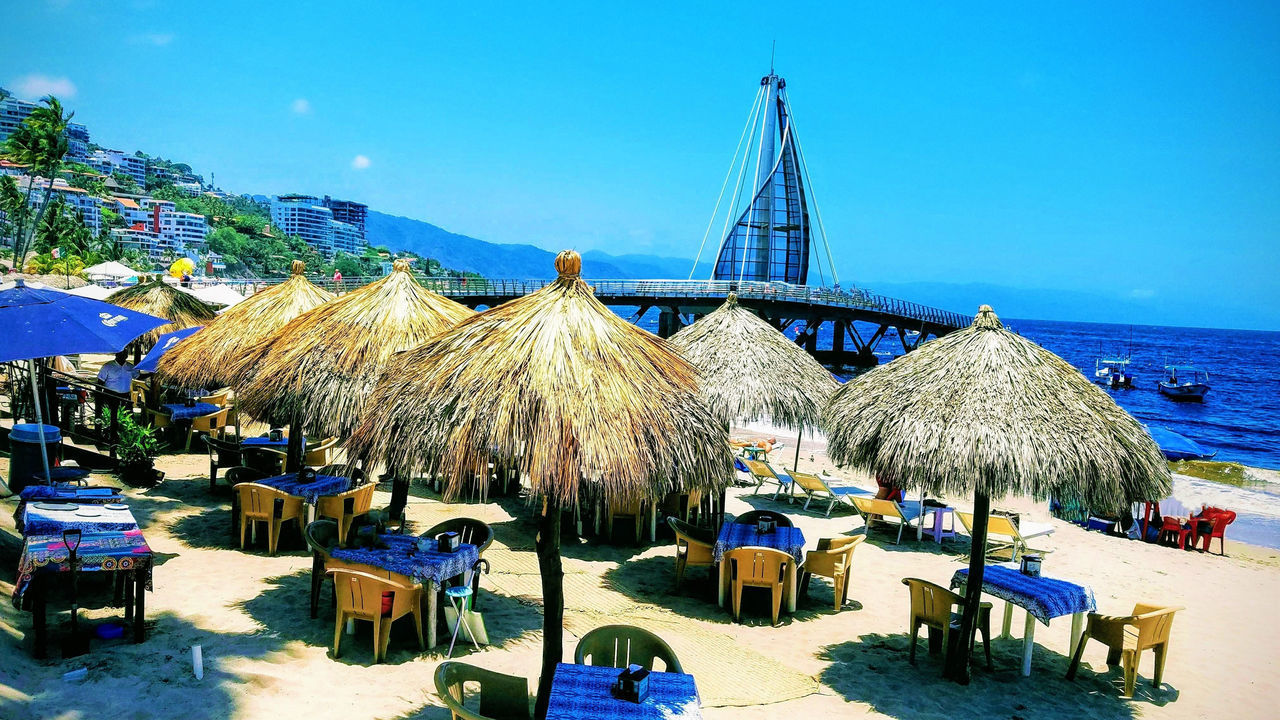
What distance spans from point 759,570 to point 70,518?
570 cm

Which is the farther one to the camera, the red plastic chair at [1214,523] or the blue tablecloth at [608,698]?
the red plastic chair at [1214,523]

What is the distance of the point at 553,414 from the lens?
16.4 feet

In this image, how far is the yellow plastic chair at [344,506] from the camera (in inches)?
322

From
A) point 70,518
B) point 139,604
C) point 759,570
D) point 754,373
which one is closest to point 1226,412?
point 754,373

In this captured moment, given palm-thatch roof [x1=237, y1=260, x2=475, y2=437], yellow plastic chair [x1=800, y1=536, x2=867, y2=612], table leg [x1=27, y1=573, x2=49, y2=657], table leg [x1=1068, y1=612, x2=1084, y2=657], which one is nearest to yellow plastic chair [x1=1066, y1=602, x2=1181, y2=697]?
table leg [x1=1068, y1=612, x2=1084, y2=657]

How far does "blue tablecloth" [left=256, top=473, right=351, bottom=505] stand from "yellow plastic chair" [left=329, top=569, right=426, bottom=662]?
2.43 metres

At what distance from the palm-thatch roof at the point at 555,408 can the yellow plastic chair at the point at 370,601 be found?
0.96 metres

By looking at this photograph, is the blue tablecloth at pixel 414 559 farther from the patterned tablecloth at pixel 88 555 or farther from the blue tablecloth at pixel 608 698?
the blue tablecloth at pixel 608 698

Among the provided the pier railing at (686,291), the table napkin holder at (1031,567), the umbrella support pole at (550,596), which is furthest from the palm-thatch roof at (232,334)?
the pier railing at (686,291)

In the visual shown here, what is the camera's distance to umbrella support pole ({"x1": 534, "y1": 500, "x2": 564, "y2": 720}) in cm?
490

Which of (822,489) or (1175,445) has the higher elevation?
(1175,445)

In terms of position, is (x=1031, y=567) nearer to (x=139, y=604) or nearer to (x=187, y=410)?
(x=139, y=604)

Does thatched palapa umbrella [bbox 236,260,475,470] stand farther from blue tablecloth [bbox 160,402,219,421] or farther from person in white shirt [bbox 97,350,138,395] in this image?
person in white shirt [bbox 97,350,138,395]

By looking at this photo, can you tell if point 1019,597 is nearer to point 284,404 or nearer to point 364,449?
point 364,449
